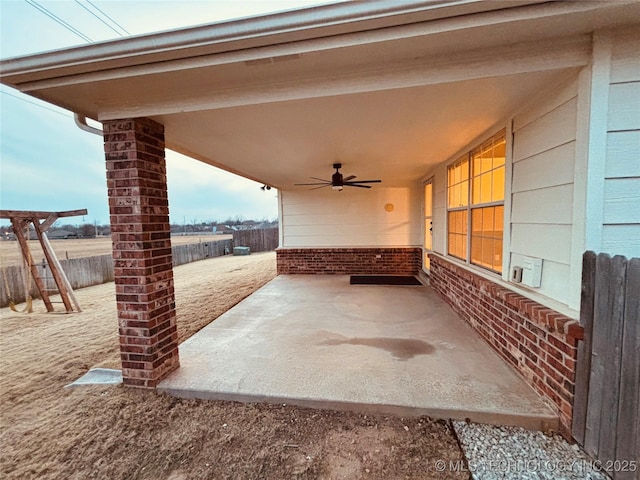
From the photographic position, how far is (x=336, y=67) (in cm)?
184

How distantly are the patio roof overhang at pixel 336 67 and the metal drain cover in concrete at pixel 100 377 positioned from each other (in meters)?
2.38

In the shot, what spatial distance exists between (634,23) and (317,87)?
185 centimetres

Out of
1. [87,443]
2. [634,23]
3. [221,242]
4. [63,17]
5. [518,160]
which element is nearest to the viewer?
[634,23]

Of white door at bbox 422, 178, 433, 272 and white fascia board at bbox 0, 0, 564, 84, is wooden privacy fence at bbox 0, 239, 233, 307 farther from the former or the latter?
white door at bbox 422, 178, 433, 272

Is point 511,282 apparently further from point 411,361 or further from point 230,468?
point 230,468

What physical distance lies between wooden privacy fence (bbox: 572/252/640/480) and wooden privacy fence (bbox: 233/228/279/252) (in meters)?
17.3

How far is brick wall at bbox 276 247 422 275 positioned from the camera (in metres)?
7.19

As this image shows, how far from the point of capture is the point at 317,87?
1.96m

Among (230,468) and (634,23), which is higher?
(634,23)

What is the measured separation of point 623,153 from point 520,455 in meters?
1.92

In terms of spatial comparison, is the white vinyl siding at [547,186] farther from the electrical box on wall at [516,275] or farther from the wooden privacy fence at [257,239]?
the wooden privacy fence at [257,239]

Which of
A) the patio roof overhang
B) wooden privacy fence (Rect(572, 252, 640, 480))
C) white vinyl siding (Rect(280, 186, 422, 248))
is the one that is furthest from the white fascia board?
white vinyl siding (Rect(280, 186, 422, 248))

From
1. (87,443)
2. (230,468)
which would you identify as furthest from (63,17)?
(230,468)

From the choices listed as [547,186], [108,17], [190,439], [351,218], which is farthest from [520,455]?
[108,17]
